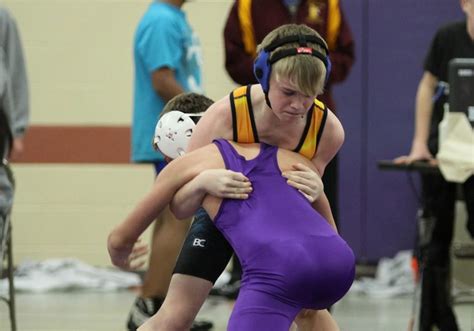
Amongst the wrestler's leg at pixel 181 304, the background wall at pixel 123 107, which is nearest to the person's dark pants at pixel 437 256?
the background wall at pixel 123 107

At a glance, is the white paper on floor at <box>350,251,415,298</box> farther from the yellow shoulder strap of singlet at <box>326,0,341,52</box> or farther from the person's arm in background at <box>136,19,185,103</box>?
the person's arm in background at <box>136,19,185,103</box>

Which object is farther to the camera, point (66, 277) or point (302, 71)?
point (66, 277)

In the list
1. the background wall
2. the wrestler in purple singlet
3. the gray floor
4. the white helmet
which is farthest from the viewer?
the background wall

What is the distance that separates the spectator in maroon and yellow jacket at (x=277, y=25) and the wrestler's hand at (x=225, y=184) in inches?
109

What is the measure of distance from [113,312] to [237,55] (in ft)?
5.42

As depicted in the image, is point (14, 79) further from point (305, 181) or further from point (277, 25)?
point (305, 181)

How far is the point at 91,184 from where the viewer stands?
785 cm

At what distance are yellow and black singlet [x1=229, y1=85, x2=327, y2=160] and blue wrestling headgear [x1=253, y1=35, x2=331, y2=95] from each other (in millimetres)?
123

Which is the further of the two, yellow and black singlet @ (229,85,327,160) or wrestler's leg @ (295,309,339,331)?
wrestler's leg @ (295,309,339,331)

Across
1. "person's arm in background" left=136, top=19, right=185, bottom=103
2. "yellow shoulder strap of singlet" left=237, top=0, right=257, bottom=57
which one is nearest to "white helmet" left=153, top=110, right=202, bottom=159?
"person's arm in background" left=136, top=19, right=185, bottom=103

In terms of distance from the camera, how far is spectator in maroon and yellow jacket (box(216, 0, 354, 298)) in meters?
5.87

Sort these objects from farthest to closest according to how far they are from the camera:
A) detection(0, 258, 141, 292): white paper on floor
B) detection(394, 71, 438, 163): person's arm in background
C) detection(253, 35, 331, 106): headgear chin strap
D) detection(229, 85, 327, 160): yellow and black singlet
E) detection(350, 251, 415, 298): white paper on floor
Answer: detection(0, 258, 141, 292): white paper on floor
detection(350, 251, 415, 298): white paper on floor
detection(394, 71, 438, 163): person's arm in background
detection(229, 85, 327, 160): yellow and black singlet
detection(253, 35, 331, 106): headgear chin strap

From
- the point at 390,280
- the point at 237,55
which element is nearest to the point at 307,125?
the point at 237,55

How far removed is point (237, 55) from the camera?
5891 mm
